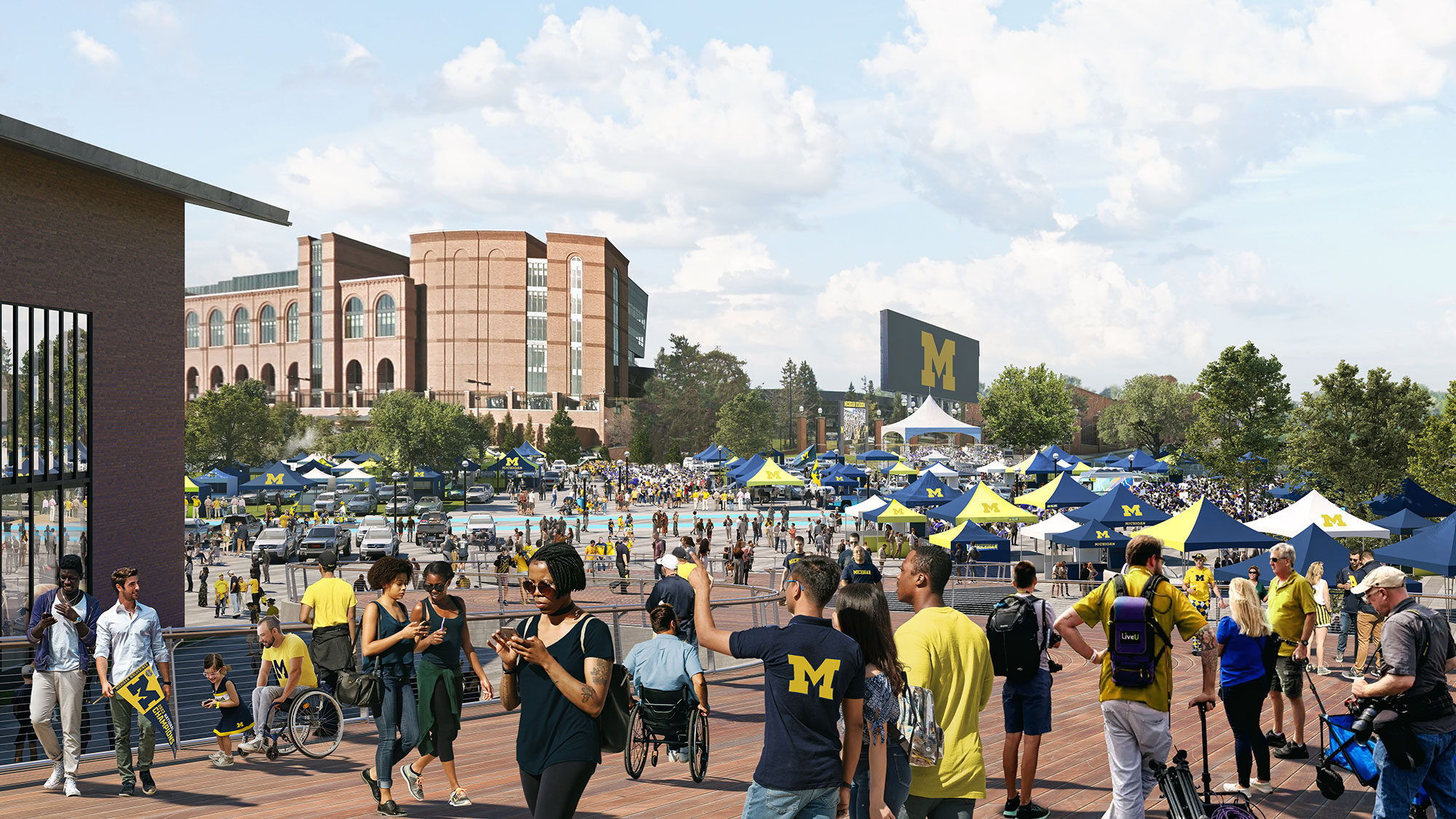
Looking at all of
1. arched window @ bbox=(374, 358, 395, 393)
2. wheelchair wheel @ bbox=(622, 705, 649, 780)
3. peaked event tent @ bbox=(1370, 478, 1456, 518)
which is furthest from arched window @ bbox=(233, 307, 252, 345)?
wheelchair wheel @ bbox=(622, 705, 649, 780)

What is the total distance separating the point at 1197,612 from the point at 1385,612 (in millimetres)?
956

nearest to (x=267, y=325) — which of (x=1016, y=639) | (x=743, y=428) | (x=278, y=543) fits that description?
(x=743, y=428)

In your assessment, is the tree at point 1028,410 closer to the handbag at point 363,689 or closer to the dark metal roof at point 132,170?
the dark metal roof at point 132,170

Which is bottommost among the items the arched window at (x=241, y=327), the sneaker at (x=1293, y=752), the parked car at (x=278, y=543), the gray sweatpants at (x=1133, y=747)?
the parked car at (x=278, y=543)

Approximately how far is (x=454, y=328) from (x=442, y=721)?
103m

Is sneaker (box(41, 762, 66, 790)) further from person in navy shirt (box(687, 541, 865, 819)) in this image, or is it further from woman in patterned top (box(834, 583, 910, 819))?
woman in patterned top (box(834, 583, 910, 819))

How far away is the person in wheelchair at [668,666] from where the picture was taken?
21.5 feet

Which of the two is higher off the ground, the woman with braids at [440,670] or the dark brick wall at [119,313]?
the dark brick wall at [119,313]

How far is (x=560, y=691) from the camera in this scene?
368cm

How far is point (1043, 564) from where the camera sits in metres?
28.5

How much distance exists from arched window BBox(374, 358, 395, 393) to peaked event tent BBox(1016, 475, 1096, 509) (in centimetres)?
8703

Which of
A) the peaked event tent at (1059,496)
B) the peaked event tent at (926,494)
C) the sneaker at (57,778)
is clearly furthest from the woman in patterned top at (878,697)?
the peaked event tent at (926,494)

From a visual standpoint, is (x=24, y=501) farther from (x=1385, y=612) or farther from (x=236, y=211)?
(x=1385, y=612)

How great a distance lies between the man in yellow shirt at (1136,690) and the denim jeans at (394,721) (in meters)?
3.68
